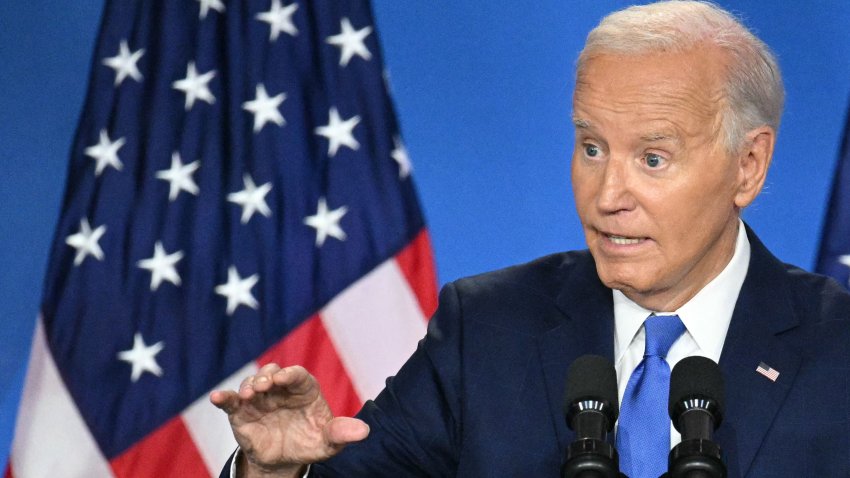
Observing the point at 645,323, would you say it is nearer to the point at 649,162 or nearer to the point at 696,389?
the point at 649,162

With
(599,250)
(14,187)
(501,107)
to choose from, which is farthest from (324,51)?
(599,250)

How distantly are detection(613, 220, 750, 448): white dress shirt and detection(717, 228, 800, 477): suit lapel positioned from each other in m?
0.02

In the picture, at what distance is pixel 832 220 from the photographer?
10.7 ft

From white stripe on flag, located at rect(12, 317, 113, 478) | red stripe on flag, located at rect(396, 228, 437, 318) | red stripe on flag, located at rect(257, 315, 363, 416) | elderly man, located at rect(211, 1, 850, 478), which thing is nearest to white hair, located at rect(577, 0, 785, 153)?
elderly man, located at rect(211, 1, 850, 478)

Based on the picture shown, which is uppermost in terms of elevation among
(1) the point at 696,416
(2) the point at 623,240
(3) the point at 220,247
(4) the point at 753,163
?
(3) the point at 220,247

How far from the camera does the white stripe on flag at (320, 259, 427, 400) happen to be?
11.7 feet

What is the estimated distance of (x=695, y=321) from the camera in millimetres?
2172

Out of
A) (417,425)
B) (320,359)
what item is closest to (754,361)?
(417,425)

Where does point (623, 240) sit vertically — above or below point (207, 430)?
below

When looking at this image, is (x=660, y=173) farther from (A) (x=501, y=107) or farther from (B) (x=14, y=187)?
(B) (x=14, y=187)

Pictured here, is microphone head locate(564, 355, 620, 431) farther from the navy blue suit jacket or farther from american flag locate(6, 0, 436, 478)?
american flag locate(6, 0, 436, 478)

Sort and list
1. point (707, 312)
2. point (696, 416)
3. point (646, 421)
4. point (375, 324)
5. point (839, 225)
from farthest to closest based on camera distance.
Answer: point (375, 324), point (839, 225), point (707, 312), point (646, 421), point (696, 416)

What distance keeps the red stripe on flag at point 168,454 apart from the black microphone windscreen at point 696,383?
227 centimetres

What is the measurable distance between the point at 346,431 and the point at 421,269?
1.71m
